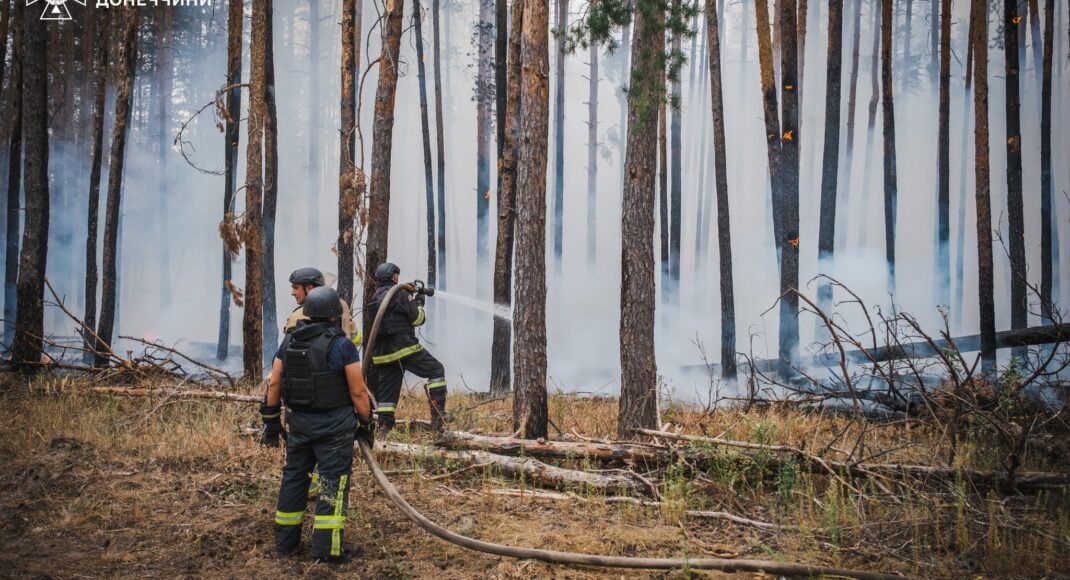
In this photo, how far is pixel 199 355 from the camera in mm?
20906

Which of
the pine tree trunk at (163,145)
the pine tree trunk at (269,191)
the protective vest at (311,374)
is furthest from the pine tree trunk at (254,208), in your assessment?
the pine tree trunk at (163,145)

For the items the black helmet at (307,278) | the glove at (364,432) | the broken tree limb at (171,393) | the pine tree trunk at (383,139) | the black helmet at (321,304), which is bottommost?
the broken tree limb at (171,393)

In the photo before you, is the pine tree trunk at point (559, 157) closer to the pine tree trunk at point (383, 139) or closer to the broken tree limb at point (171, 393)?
the pine tree trunk at point (383, 139)

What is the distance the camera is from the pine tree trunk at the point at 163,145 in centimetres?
2281

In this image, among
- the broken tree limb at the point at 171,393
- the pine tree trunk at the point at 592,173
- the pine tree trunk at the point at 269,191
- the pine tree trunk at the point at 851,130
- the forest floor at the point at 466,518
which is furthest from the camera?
the pine tree trunk at the point at 592,173

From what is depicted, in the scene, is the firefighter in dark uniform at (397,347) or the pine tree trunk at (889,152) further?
the pine tree trunk at (889,152)

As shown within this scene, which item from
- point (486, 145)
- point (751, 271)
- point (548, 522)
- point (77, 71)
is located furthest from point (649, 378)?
point (77, 71)

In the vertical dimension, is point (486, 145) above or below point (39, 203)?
above

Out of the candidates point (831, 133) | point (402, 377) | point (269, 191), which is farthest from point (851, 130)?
point (402, 377)

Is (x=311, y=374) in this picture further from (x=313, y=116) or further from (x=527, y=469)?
(x=313, y=116)

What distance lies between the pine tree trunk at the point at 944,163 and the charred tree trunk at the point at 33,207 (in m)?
16.2

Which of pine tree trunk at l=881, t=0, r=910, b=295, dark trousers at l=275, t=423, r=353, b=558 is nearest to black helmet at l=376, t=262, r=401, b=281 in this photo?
dark trousers at l=275, t=423, r=353, b=558

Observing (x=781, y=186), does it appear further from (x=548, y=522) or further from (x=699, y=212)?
(x=699, y=212)

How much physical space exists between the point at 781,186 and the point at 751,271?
7695mm
